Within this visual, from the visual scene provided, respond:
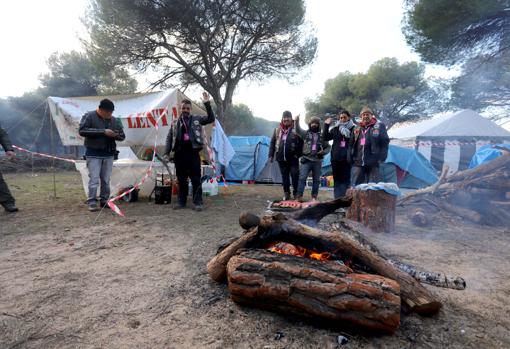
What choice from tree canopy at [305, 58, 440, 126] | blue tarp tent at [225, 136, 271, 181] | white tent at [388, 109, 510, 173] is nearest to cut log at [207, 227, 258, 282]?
blue tarp tent at [225, 136, 271, 181]

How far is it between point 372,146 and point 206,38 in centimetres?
1057

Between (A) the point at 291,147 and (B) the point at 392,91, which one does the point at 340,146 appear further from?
(B) the point at 392,91

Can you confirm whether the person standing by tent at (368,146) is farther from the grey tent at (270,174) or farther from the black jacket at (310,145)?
the grey tent at (270,174)

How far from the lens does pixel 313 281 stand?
157 centimetres

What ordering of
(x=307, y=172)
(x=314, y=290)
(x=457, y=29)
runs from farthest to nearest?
1. (x=457, y=29)
2. (x=307, y=172)
3. (x=314, y=290)

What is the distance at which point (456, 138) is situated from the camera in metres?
12.1

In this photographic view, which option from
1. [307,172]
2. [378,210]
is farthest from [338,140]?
[378,210]

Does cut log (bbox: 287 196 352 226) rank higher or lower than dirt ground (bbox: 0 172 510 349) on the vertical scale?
higher

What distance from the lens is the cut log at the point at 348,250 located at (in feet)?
5.46

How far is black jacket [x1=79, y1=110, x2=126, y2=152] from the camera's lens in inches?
185

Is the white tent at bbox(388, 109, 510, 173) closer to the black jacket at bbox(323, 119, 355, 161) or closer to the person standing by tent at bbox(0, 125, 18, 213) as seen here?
the black jacket at bbox(323, 119, 355, 161)

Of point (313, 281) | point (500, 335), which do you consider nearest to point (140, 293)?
point (313, 281)

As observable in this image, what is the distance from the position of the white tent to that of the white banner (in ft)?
36.7

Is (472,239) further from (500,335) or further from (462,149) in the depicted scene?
(462,149)
